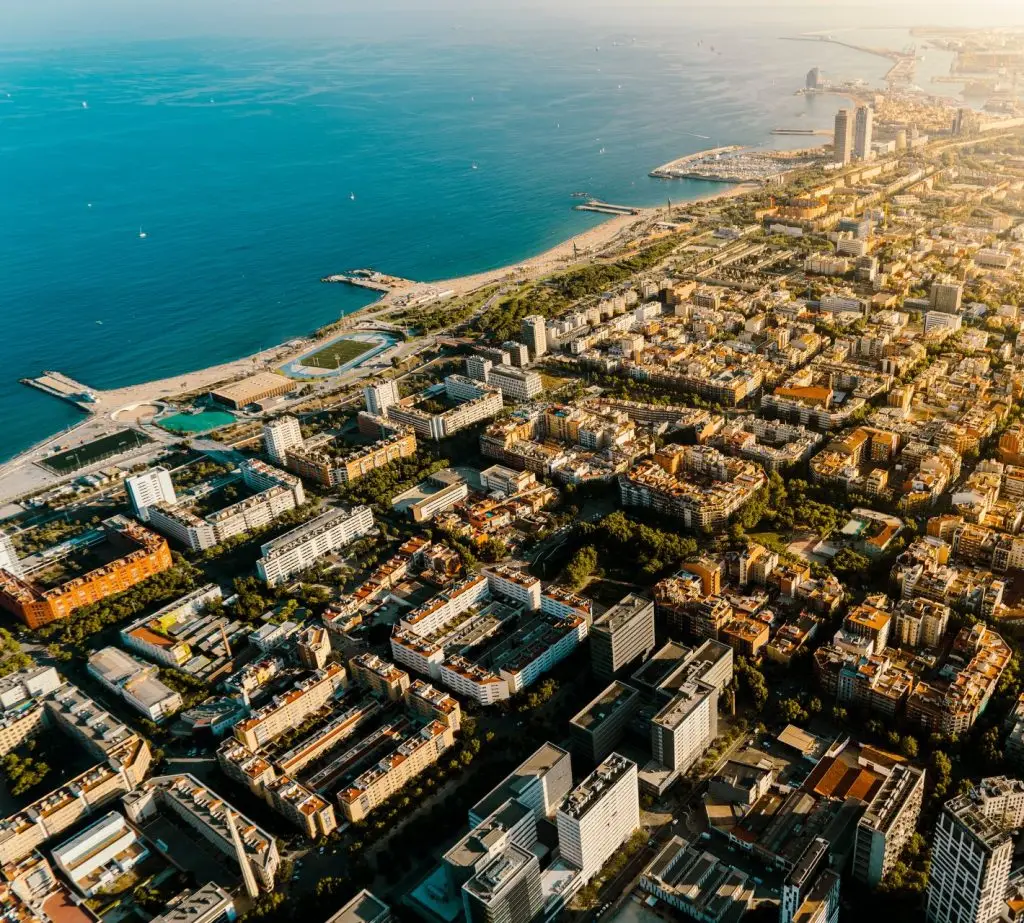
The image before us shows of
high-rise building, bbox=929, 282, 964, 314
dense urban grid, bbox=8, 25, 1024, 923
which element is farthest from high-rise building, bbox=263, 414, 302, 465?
high-rise building, bbox=929, 282, 964, 314

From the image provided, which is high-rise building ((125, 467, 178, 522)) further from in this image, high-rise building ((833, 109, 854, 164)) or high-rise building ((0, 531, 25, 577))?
high-rise building ((833, 109, 854, 164))

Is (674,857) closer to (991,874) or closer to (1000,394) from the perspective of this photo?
(991,874)

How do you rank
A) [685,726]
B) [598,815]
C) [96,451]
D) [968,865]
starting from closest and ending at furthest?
1. [968,865]
2. [598,815]
3. [685,726]
4. [96,451]

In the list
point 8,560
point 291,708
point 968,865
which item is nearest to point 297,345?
point 8,560

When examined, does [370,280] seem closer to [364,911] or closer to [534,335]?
[534,335]

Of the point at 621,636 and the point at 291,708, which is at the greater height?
the point at 621,636

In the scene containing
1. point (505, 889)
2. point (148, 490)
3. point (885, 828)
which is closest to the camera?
point (505, 889)
